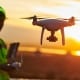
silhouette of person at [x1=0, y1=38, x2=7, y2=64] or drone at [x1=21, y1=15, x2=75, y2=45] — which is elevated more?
drone at [x1=21, y1=15, x2=75, y2=45]

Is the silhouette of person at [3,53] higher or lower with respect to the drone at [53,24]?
lower

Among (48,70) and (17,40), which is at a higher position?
(17,40)

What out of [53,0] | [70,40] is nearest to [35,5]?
[53,0]

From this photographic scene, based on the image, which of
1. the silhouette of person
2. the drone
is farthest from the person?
the drone

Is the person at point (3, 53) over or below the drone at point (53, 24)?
below

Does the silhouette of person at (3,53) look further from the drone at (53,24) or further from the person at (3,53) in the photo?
the drone at (53,24)

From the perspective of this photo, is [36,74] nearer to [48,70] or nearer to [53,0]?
[48,70]

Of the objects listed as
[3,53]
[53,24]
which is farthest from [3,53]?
[53,24]

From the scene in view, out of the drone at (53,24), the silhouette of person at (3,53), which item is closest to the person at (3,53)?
the silhouette of person at (3,53)

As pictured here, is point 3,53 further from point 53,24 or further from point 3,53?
point 53,24

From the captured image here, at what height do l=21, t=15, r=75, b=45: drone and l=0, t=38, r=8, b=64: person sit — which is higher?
l=21, t=15, r=75, b=45: drone

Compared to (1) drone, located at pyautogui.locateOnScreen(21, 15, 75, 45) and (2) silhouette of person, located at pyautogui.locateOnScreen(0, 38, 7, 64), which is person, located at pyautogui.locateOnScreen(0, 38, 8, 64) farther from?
(1) drone, located at pyautogui.locateOnScreen(21, 15, 75, 45)
